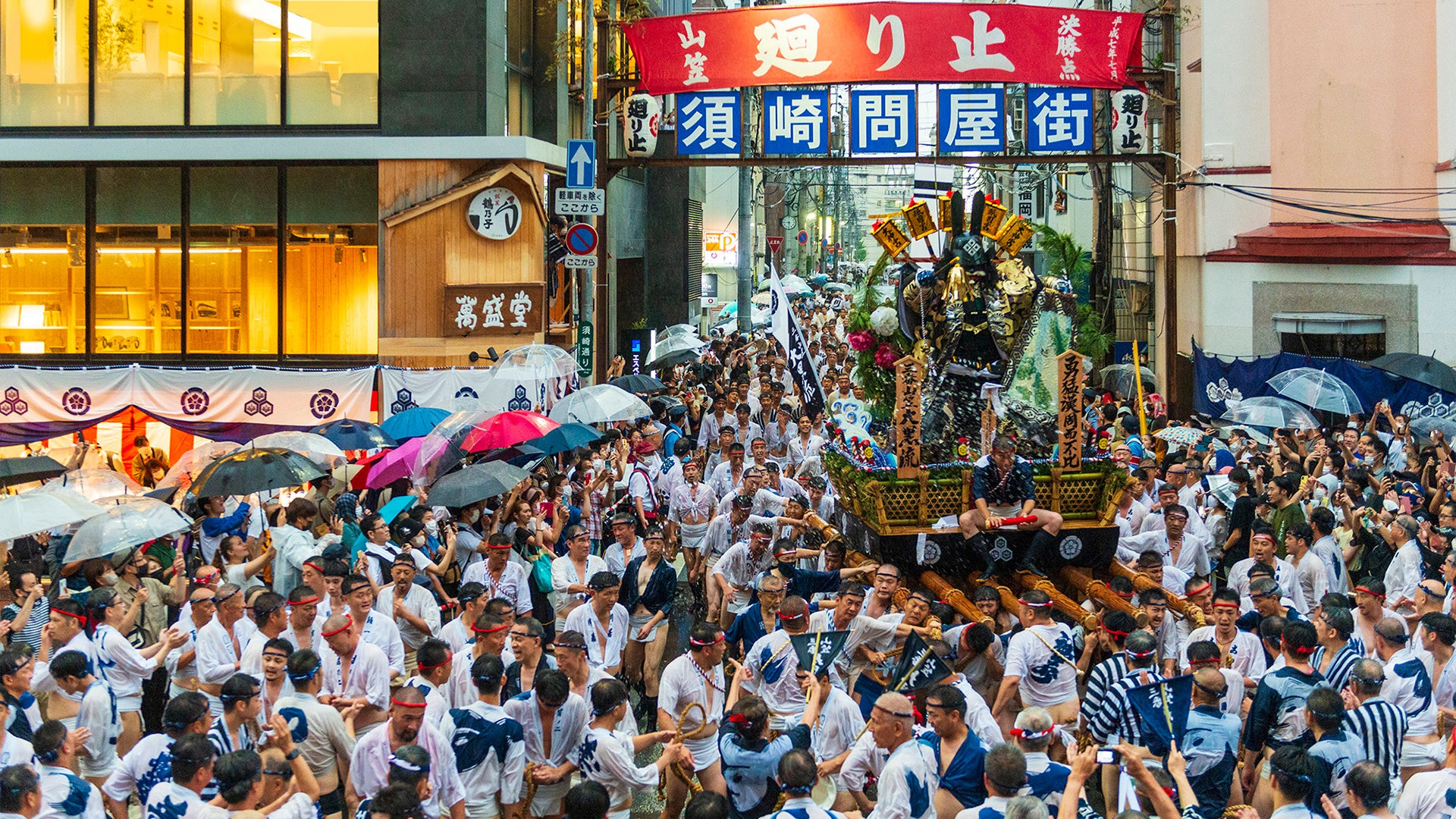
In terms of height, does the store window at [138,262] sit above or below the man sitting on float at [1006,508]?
above

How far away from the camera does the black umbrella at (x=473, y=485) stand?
1182 centimetres

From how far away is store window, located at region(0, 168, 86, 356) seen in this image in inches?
809

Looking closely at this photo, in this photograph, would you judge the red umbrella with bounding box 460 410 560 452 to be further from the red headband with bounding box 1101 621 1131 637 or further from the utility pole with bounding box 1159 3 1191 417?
the utility pole with bounding box 1159 3 1191 417

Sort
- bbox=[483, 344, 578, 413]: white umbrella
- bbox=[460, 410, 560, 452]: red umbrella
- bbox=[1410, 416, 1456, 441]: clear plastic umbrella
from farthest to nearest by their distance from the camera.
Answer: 1. bbox=[483, 344, 578, 413]: white umbrella
2. bbox=[1410, 416, 1456, 441]: clear plastic umbrella
3. bbox=[460, 410, 560, 452]: red umbrella

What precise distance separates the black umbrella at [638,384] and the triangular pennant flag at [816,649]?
1181 cm

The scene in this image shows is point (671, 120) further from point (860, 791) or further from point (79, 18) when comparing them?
point (860, 791)

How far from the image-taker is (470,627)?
931 centimetres

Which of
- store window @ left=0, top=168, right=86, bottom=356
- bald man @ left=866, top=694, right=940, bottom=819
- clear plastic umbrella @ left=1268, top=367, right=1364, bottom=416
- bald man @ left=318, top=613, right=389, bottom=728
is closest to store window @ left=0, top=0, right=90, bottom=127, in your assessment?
store window @ left=0, top=168, right=86, bottom=356

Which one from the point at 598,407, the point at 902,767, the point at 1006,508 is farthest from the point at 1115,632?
the point at 598,407

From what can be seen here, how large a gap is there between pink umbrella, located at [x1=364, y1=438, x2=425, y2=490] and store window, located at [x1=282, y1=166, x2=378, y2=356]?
6.89 m

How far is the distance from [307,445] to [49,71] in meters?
10.5

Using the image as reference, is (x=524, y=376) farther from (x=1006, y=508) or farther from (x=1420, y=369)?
(x=1420, y=369)

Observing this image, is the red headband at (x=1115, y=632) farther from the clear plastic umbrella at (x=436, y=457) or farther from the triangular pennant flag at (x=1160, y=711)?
the clear plastic umbrella at (x=436, y=457)

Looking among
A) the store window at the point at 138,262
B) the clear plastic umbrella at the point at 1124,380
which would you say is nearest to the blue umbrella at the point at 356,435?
the store window at the point at 138,262
